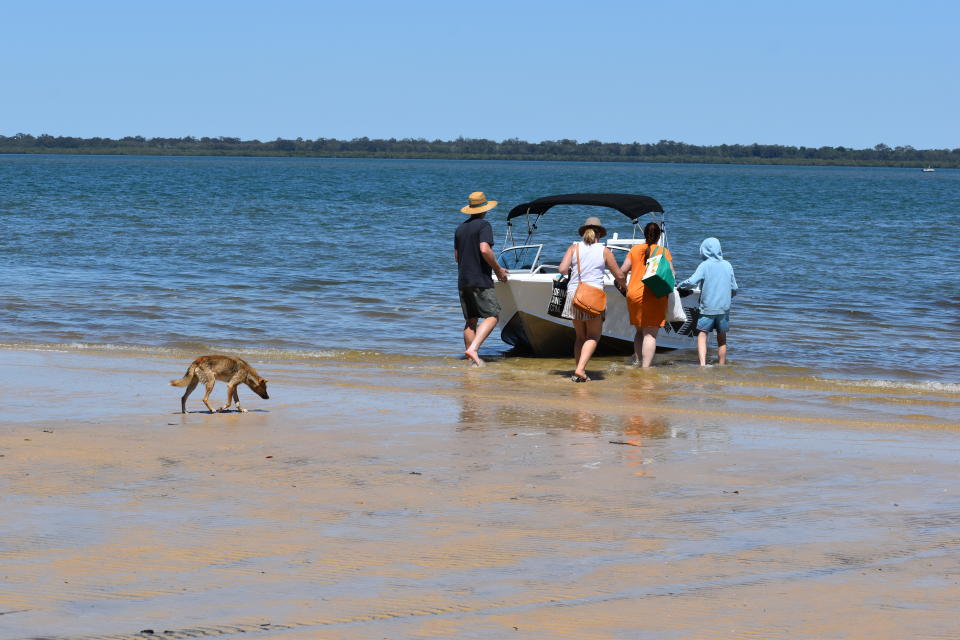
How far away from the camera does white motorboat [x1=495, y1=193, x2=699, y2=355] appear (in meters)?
12.5

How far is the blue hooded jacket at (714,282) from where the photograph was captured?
39.2 feet

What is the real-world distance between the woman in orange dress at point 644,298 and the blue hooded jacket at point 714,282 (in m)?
0.43

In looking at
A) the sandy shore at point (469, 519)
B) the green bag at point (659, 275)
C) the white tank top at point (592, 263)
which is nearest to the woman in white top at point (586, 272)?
the white tank top at point (592, 263)

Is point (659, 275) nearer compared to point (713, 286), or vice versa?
point (659, 275)

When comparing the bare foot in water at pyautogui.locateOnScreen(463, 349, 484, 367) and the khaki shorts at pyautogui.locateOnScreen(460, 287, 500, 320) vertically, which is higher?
the khaki shorts at pyautogui.locateOnScreen(460, 287, 500, 320)

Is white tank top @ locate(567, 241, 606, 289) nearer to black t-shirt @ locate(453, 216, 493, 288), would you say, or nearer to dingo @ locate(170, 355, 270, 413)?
black t-shirt @ locate(453, 216, 493, 288)

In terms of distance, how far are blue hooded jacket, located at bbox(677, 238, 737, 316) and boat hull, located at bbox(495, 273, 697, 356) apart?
111cm

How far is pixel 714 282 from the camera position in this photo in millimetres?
11969

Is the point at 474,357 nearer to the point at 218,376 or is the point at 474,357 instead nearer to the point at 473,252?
the point at 473,252

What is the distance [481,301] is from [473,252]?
54 cm

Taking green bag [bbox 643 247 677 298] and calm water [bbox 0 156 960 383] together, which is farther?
calm water [bbox 0 156 960 383]

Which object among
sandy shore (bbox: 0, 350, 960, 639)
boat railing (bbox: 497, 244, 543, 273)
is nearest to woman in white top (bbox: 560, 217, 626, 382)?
sandy shore (bbox: 0, 350, 960, 639)

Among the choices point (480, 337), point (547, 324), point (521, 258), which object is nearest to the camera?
point (480, 337)

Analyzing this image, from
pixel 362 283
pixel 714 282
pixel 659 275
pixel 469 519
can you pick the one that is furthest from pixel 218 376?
pixel 362 283
